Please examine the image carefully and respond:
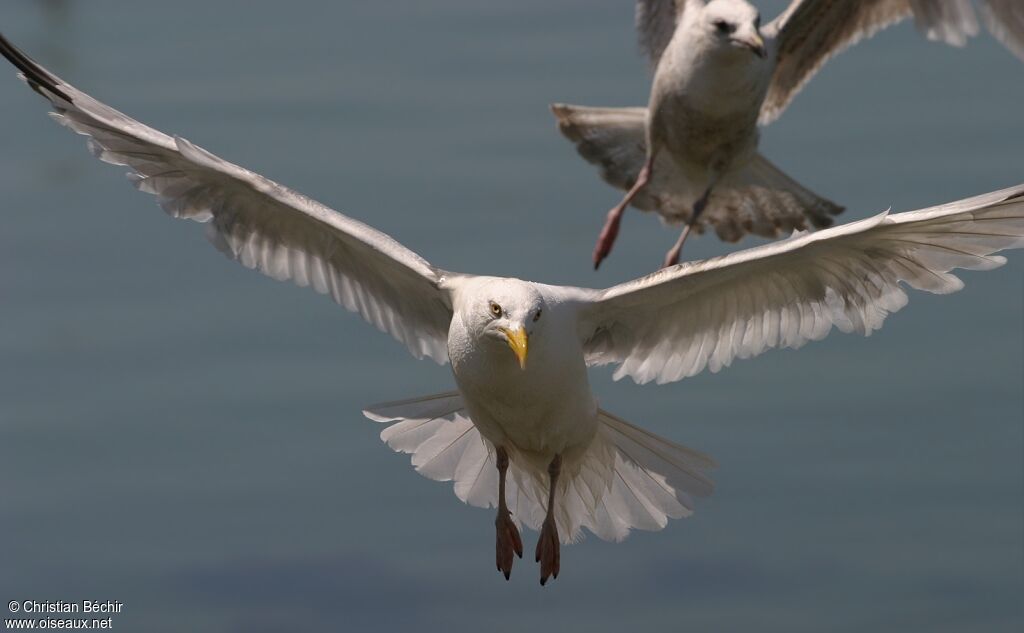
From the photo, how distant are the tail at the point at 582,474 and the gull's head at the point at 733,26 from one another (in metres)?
2.38

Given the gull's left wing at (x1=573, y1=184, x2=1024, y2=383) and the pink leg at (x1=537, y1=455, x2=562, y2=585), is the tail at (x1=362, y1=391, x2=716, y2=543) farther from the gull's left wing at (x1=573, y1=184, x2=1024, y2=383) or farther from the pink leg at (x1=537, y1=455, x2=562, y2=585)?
the gull's left wing at (x1=573, y1=184, x2=1024, y2=383)

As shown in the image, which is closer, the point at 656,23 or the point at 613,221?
the point at 613,221

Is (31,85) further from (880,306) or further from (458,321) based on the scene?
(880,306)

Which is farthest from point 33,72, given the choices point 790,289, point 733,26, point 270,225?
point 733,26

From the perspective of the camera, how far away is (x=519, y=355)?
23.9 feet

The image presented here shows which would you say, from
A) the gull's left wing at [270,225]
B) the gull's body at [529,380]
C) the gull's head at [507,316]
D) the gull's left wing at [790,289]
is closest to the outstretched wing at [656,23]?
the gull's left wing at [270,225]

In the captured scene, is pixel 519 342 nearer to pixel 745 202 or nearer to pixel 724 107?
pixel 724 107

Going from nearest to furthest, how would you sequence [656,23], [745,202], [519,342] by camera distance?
[519,342], [745,202], [656,23]

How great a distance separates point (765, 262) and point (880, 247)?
43 cm

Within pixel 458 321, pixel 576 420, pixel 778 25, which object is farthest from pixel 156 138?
pixel 778 25

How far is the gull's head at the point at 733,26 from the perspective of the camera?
10.0 metres

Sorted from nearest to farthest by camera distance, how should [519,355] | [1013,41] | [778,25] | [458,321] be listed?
[519,355] → [458,321] → [1013,41] → [778,25]

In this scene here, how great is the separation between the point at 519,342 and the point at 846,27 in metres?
4.47

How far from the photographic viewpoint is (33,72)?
8141 millimetres
